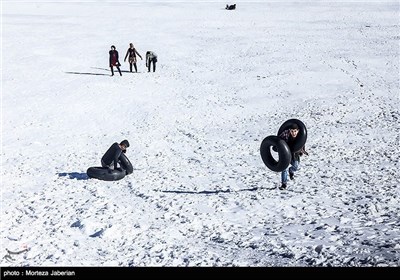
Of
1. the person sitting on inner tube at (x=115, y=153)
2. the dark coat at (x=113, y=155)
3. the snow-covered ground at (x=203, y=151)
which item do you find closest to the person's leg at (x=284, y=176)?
the snow-covered ground at (x=203, y=151)

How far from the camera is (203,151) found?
14.4 meters

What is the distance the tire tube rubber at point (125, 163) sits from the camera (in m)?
12.3

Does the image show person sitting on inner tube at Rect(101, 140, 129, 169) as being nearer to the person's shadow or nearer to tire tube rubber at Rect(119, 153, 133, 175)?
tire tube rubber at Rect(119, 153, 133, 175)

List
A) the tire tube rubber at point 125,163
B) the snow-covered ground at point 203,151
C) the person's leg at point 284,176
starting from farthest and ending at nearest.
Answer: the tire tube rubber at point 125,163
the person's leg at point 284,176
the snow-covered ground at point 203,151

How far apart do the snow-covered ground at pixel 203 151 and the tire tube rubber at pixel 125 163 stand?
33 cm

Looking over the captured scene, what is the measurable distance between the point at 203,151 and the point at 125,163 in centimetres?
312

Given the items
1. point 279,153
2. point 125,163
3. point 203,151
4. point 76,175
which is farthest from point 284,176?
point 76,175

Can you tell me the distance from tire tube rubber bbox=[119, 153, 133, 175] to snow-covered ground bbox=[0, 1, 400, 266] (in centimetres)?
33

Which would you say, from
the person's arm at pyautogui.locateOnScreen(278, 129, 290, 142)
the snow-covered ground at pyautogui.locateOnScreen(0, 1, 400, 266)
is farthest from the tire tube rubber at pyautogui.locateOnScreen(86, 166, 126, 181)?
the person's arm at pyautogui.locateOnScreen(278, 129, 290, 142)

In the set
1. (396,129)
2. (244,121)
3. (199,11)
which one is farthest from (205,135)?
(199,11)

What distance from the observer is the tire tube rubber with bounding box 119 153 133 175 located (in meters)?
12.3

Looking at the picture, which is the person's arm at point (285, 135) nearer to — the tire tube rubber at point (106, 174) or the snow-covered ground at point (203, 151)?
the snow-covered ground at point (203, 151)

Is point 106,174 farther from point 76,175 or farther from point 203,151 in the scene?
point 203,151
